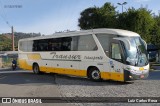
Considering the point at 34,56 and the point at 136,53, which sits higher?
the point at 136,53

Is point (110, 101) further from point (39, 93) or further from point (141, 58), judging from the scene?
point (141, 58)

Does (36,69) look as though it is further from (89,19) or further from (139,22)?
(89,19)

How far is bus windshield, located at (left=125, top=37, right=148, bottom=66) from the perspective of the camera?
17359 millimetres

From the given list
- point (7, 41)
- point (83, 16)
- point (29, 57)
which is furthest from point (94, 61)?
point (7, 41)

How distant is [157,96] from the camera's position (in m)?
12.7

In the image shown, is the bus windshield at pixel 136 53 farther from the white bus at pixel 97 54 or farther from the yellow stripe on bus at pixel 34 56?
the yellow stripe on bus at pixel 34 56

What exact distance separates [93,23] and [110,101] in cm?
4147

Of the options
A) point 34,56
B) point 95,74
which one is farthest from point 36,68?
point 95,74

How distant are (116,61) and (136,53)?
117 cm

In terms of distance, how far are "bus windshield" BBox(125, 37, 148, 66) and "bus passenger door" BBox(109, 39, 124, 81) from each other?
47 cm

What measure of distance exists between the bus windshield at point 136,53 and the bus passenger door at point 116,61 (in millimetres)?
474

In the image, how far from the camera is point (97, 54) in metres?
19.0

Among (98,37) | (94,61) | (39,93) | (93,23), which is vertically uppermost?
(93,23)

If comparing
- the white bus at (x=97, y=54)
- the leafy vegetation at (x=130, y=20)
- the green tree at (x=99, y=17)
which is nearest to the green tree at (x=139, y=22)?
the leafy vegetation at (x=130, y=20)
